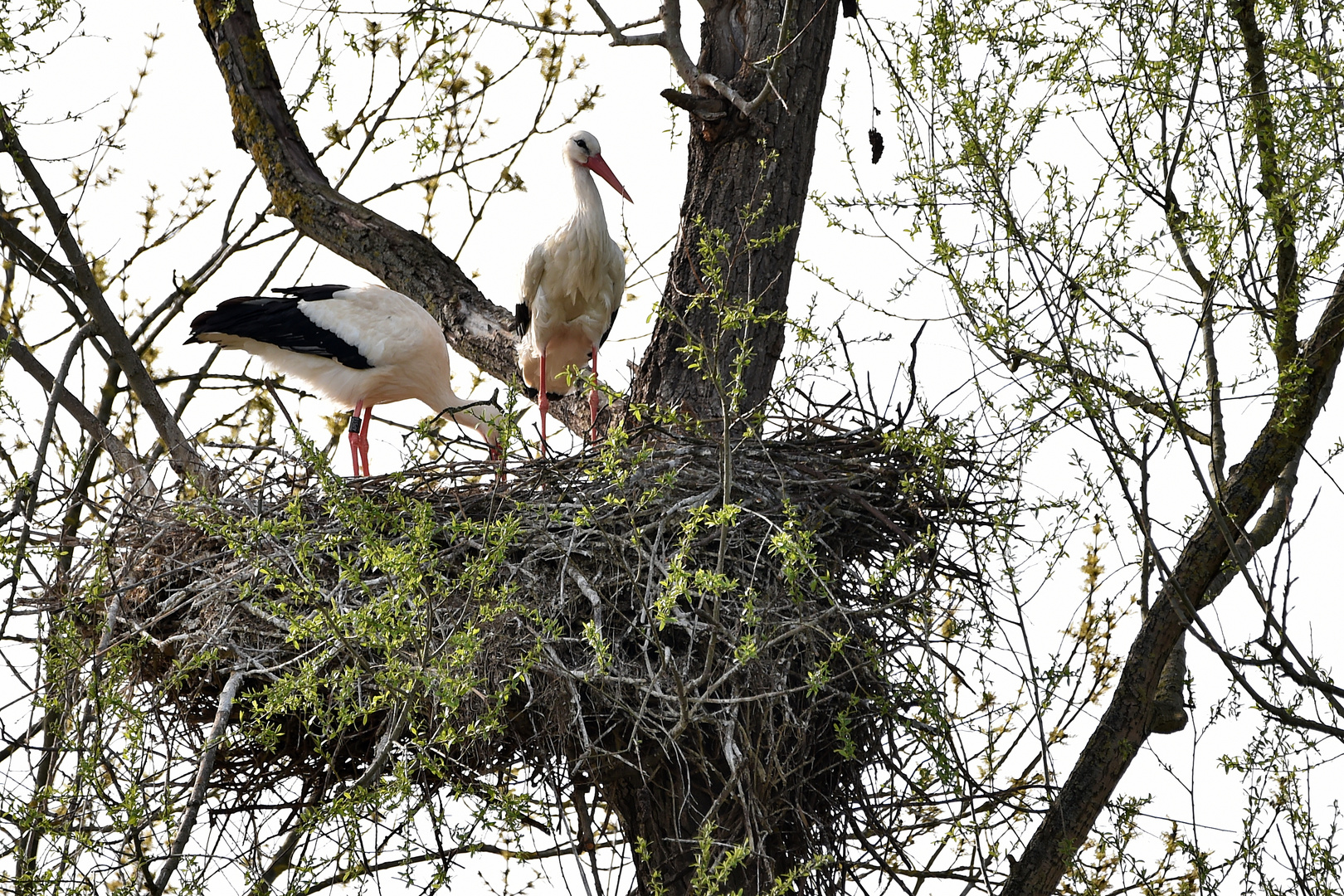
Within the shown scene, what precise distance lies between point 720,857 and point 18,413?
106 inches

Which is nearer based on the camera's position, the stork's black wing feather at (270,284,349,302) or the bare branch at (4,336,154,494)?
the bare branch at (4,336,154,494)

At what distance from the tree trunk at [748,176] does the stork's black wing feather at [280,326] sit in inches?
74.3

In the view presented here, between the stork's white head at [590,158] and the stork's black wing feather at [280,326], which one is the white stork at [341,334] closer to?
the stork's black wing feather at [280,326]

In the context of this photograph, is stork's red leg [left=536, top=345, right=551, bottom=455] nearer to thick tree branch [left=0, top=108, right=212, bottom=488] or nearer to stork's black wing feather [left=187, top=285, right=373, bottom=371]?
stork's black wing feather [left=187, top=285, right=373, bottom=371]

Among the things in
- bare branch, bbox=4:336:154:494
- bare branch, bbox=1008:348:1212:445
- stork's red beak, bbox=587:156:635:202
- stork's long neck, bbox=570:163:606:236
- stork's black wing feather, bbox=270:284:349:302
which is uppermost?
stork's red beak, bbox=587:156:635:202

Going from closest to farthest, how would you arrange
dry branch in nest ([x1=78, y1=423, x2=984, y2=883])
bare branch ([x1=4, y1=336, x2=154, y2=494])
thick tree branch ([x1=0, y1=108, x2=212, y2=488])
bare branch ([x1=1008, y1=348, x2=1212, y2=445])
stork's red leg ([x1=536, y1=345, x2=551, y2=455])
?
dry branch in nest ([x1=78, y1=423, x2=984, y2=883]) < bare branch ([x1=1008, y1=348, x2=1212, y2=445]) < thick tree branch ([x1=0, y1=108, x2=212, y2=488]) < bare branch ([x1=4, y1=336, x2=154, y2=494]) < stork's red leg ([x1=536, y1=345, x2=551, y2=455])

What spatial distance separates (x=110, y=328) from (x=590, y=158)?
2795 mm

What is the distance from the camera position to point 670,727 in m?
4.85

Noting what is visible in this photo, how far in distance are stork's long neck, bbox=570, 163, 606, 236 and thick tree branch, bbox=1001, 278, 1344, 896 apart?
11.1 feet

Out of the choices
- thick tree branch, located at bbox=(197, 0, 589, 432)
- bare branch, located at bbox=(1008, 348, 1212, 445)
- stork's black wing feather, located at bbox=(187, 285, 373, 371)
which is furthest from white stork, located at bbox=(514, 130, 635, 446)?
bare branch, located at bbox=(1008, 348, 1212, 445)

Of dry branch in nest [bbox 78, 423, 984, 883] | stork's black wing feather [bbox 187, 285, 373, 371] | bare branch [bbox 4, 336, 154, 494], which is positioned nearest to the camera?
dry branch in nest [bbox 78, 423, 984, 883]

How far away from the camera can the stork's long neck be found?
748 cm

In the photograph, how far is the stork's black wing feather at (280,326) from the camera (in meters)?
7.38

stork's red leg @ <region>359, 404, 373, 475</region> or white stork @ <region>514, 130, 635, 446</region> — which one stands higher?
white stork @ <region>514, 130, 635, 446</region>
